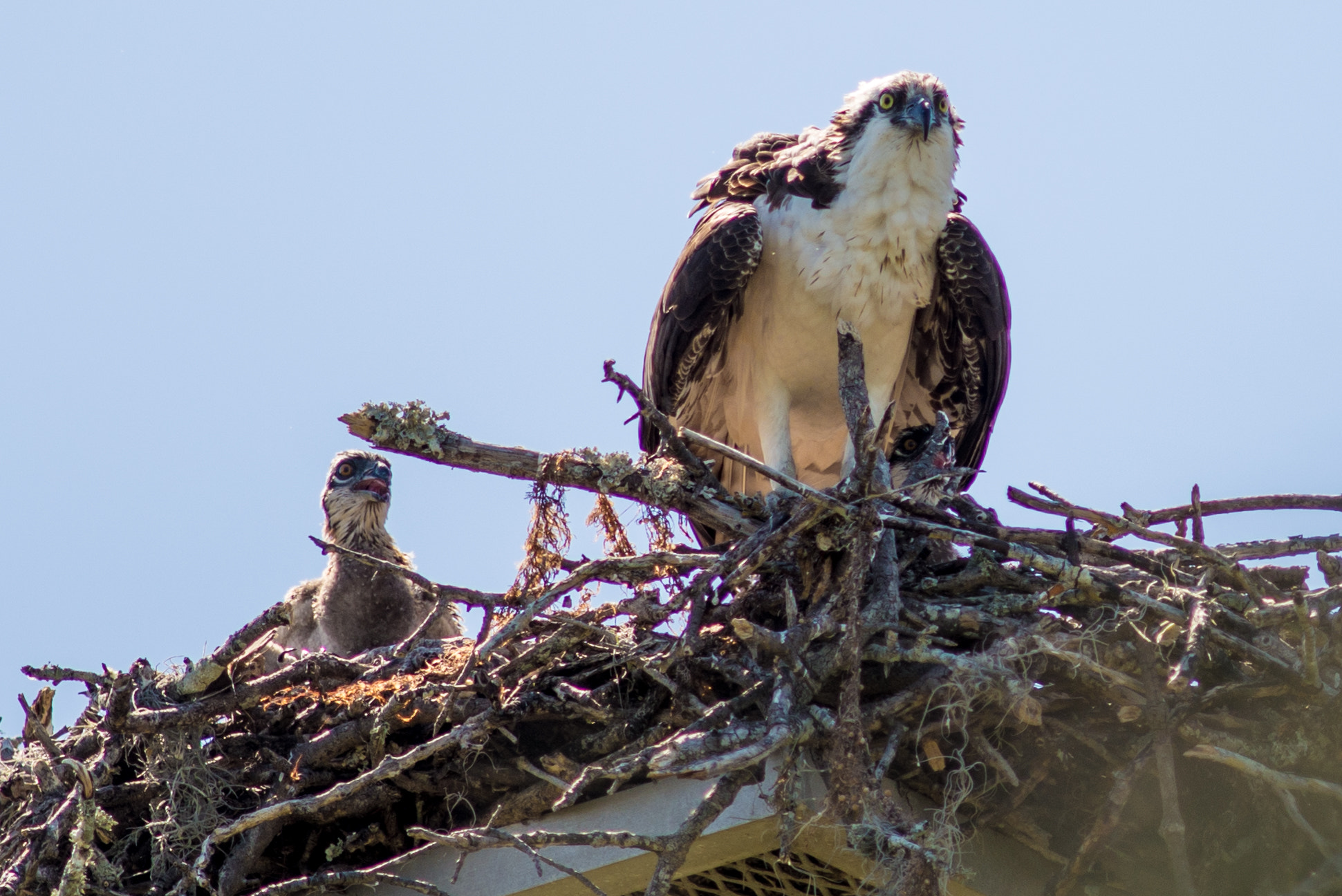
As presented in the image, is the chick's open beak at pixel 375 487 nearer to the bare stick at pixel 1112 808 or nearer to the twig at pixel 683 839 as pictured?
the twig at pixel 683 839

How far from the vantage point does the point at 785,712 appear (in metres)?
3.83

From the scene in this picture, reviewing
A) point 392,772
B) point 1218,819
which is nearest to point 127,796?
point 392,772

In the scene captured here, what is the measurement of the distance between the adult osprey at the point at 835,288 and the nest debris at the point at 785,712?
125 centimetres

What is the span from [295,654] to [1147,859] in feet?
10.1

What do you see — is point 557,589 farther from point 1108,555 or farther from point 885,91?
point 885,91

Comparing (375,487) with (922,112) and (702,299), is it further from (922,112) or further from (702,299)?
(922,112)

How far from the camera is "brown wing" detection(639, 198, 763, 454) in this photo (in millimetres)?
5977

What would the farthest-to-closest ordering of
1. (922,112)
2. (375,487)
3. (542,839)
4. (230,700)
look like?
1. (375,487)
2. (922,112)
3. (230,700)
4. (542,839)

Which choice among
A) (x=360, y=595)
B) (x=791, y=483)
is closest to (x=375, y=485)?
(x=360, y=595)

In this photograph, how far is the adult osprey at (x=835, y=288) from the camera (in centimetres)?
586

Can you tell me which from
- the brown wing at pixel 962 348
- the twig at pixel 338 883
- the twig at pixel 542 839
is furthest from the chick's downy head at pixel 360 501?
the twig at pixel 542 839

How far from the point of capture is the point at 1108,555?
4.47 meters

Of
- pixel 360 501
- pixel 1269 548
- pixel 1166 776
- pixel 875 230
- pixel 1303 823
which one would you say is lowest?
pixel 1303 823

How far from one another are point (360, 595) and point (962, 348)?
9.54ft
